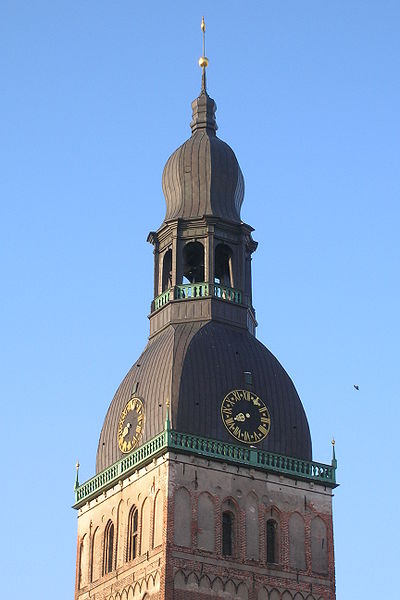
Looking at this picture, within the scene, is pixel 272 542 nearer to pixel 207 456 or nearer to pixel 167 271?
pixel 207 456

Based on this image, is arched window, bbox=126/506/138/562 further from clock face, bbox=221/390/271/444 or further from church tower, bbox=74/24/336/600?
clock face, bbox=221/390/271/444

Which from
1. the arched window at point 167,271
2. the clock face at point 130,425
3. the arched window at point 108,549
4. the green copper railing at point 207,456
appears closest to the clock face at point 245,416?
the green copper railing at point 207,456

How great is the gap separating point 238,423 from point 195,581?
27.6 feet

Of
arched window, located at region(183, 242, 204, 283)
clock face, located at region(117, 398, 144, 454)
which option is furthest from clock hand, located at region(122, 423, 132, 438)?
arched window, located at region(183, 242, 204, 283)

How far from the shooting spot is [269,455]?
273 ft

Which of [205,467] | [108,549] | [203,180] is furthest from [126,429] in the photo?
[203,180]

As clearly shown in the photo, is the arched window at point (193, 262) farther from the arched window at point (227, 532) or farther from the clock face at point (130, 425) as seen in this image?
the arched window at point (227, 532)

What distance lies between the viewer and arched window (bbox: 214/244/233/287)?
3556 inches

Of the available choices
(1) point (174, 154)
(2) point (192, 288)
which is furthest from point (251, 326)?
(1) point (174, 154)

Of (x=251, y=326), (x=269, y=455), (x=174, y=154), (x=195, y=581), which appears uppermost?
(x=174, y=154)

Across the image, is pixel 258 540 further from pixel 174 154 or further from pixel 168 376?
pixel 174 154

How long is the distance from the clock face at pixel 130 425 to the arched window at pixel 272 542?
25.1ft

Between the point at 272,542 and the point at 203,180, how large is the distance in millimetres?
20584

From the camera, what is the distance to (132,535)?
82375 millimetres
